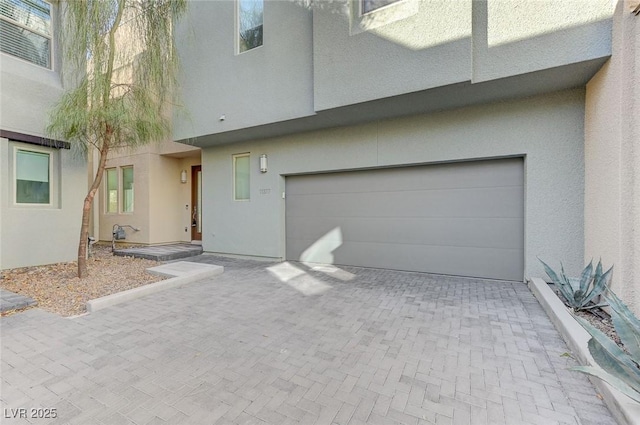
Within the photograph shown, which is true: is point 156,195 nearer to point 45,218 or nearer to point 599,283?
point 45,218

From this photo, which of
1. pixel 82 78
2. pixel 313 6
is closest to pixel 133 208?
pixel 82 78

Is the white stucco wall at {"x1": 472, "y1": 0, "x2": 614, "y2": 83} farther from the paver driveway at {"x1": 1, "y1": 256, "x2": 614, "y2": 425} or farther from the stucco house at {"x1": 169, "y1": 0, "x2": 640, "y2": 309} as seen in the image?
the paver driveway at {"x1": 1, "y1": 256, "x2": 614, "y2": 425}

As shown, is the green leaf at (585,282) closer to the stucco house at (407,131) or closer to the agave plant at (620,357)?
the stucco house at (407,131)

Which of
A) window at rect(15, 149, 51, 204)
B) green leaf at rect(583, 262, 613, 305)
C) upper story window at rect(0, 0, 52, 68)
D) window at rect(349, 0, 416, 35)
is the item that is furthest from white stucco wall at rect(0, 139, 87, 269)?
green leaf at rect(583, 262, 613, 305)

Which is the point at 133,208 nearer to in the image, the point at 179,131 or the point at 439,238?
the point at 179,131

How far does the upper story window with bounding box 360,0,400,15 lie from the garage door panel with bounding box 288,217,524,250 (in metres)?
4.04

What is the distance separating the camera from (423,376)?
243 centimetres

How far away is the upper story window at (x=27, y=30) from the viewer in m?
5.86

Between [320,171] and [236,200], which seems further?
[236,200]

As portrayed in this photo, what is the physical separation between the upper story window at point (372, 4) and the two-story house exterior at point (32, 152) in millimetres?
6865

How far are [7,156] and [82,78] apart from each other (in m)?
2.64

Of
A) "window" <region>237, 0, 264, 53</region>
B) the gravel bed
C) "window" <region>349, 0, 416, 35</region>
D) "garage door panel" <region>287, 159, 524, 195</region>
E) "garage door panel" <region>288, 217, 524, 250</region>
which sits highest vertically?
"window" <region>237, 0, 264, 53</region>

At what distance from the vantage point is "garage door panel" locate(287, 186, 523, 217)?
5.29 m

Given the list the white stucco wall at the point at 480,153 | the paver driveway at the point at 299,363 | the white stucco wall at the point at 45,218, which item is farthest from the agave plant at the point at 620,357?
the white stucco wall at the point at 45,218
